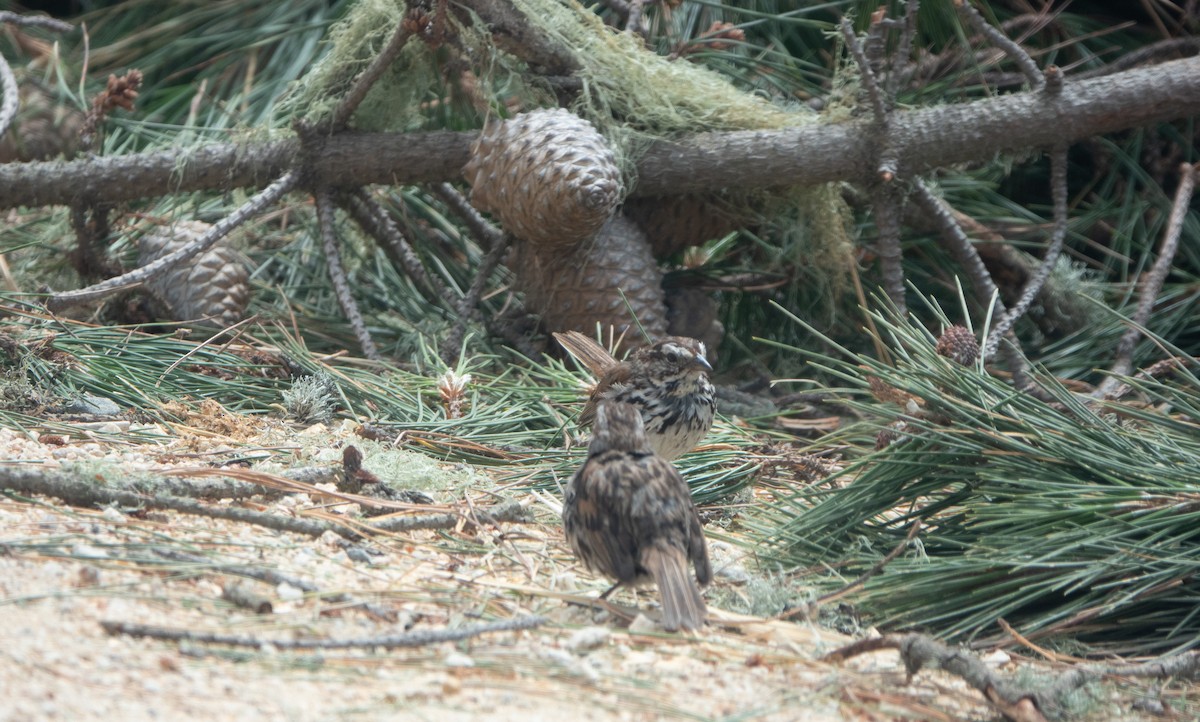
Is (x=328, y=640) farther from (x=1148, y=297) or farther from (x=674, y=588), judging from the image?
(x=1148, y=297)

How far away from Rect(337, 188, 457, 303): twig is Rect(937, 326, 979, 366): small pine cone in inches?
88.6

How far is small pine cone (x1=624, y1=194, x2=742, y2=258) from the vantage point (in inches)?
180

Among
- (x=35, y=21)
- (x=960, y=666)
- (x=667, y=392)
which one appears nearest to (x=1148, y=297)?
(x=667, y=392)

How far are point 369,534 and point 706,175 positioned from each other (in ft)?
7.01

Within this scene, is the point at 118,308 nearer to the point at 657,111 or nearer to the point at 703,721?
the point at 657,111

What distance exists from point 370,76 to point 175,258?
3.05 feet

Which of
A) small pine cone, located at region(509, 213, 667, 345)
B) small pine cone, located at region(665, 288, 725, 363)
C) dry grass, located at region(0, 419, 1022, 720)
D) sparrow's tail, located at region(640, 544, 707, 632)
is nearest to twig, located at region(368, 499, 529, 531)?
dry grass, located at region(0, 419, 1022, 720)

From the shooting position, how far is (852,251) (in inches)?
174

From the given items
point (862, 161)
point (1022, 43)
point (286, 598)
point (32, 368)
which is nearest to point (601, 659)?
point (286, 598)

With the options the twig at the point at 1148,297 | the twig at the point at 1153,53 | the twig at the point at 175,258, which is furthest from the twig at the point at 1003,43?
the twig at the point at 175,258

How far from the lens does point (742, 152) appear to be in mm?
4234

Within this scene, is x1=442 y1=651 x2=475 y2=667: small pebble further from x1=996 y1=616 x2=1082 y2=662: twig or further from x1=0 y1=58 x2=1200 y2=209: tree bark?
x1=0 y1=58 x2=1200 y2=209: tree bark

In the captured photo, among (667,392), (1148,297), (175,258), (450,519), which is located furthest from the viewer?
(1148,297)

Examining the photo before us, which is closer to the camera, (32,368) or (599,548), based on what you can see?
(599,548)
